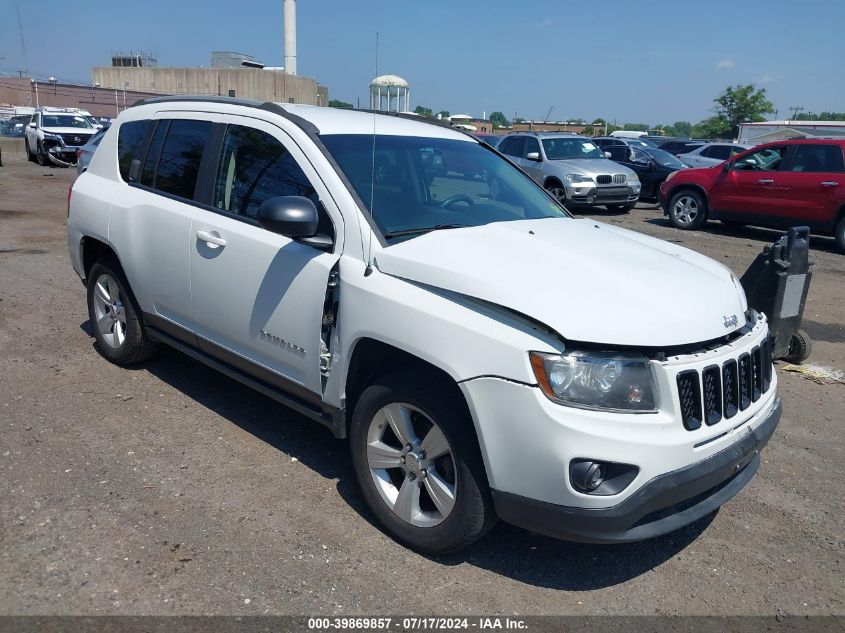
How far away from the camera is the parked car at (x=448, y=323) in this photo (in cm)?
280

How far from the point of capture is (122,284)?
5133mm

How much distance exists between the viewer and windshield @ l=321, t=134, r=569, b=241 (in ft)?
12.1

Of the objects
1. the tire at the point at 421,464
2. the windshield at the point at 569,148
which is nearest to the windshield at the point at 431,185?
the tire at the point at 421,464

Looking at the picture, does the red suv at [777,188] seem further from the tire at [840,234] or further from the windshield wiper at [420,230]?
the windshield wiper at [420,230]

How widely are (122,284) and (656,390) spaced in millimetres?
3823

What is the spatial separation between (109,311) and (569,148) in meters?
13.1

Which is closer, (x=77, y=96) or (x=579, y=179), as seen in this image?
(x=579, y=179)

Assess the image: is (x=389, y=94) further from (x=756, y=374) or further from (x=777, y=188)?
(x=777, y=188)

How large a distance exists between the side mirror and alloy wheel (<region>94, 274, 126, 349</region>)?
2310 millimetres

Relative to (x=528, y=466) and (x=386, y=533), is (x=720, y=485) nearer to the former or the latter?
(x=528, y=466)

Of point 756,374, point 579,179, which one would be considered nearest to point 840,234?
point 579,179

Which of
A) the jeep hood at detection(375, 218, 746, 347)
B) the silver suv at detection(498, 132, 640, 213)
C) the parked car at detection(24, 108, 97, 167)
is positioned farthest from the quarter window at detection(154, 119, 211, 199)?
the parked car at detection(24, 108, 97, 167)

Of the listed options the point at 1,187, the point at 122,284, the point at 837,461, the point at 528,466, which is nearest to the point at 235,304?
the point at 122,284

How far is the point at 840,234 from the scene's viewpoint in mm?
12203
